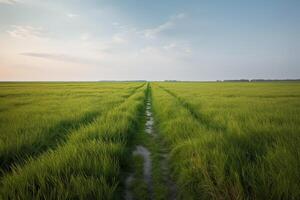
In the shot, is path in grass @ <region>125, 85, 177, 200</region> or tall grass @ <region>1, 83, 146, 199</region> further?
path in grass @ <region>125, 85, 177, 200</region>

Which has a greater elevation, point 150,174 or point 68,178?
point 68,178

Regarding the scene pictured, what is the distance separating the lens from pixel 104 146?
3.87 meters

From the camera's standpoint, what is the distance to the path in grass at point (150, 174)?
2963mm

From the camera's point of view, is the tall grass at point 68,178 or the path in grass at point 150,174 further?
the path in grass at point 150,174

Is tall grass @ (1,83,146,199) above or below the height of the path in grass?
above

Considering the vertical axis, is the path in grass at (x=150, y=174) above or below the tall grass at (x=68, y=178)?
below

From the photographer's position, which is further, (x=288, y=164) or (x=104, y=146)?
(x=104, y=146)

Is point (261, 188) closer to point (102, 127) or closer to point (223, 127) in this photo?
point (223, 127)

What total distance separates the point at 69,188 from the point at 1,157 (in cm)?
252

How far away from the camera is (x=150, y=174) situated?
365 centimetres

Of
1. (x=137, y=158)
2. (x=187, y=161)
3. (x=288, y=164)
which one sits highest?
(x=288, y=164)

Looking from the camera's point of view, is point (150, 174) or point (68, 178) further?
point (150, 174)

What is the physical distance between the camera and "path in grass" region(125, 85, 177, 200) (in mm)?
2963

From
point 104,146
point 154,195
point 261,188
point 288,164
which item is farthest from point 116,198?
point 288,164
